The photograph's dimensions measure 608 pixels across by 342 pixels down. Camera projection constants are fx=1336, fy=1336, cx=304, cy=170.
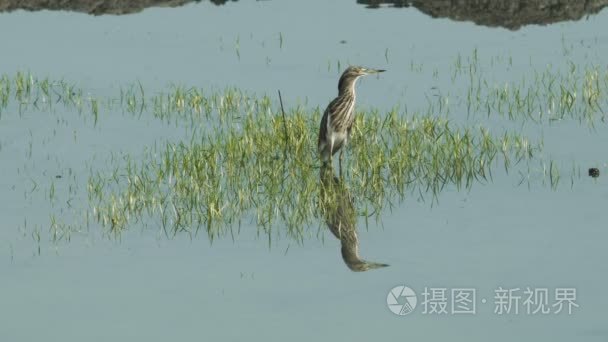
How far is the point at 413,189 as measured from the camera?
12.7 metres

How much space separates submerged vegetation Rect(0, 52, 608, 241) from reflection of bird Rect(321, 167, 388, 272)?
4.1 inches

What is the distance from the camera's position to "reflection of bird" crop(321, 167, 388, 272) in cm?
1030

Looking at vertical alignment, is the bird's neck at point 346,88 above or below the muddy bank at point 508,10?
above

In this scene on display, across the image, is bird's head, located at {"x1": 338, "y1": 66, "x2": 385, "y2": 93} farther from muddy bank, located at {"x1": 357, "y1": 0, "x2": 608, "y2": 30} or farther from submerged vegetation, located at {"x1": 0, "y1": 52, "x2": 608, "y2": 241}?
muddy bank, located at {"x1": 357, "y1": 0, "x2": 608, "y2": 30}

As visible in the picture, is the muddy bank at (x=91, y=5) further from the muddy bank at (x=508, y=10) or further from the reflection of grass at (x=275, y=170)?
the reflection of grass at (x=275, y=170)

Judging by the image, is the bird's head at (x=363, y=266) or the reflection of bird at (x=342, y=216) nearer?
the bird's head at (x=363, y=266)

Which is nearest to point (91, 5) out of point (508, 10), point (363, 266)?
point (508, 10)

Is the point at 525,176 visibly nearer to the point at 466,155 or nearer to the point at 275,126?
the point at 466,155

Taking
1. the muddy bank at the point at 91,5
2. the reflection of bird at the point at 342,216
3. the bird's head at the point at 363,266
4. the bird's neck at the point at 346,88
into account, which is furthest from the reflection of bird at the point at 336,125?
the muddy bank at the point at 91,5

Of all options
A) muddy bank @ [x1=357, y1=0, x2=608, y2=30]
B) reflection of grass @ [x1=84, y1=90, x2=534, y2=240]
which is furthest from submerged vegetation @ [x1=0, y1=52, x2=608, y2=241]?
muddy bank @ [x1=357, y1=0, x2=608, y2=30]

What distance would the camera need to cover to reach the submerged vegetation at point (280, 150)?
11945 millimetres

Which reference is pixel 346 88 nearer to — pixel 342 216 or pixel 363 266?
pixel 342 216

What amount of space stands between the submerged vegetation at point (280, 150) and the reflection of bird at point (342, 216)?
0.10m

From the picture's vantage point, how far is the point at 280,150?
551 inches
